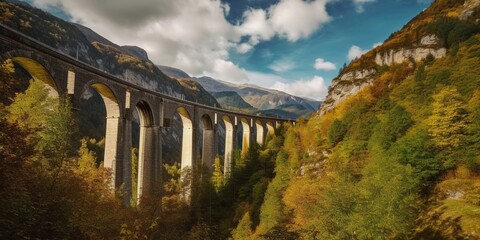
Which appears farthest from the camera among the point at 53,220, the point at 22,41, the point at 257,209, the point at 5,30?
the point at 257,209

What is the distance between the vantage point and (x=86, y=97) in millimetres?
147625

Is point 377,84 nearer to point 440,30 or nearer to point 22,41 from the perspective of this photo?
point 440,30

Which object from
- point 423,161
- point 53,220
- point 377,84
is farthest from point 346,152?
point 53,220

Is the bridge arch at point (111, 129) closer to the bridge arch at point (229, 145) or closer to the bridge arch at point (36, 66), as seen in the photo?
the bridge arch at point (36, 66)

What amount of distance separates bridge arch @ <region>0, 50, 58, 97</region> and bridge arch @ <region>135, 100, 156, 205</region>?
13461mm

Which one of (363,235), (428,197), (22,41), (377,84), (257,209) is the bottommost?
(257,209)

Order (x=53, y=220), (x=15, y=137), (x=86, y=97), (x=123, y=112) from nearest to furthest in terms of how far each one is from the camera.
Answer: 1. (x=15, y=137)
2. (x=53, y=220)
3. (x=123, y=112)
4. (x=86, y=97)

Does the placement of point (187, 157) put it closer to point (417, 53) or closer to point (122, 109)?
point (122, 109)

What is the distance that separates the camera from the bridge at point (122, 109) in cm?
1931

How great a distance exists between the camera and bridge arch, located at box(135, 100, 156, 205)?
34969mm

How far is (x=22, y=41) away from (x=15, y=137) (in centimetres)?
1252

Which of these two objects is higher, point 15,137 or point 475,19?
point 475,19

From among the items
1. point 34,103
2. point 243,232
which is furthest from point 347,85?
point 34,103

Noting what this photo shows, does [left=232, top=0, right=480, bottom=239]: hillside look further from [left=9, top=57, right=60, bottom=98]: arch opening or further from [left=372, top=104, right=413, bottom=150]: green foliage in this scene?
[left=9, top=57, right=60, bottom=98]: arch opening
